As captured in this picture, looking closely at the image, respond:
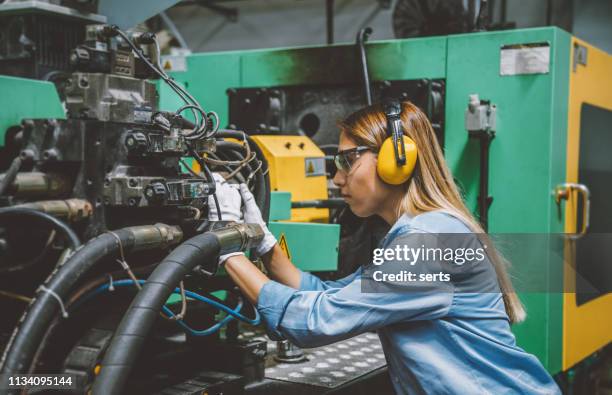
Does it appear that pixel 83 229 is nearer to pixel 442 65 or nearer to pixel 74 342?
pixel 74 342

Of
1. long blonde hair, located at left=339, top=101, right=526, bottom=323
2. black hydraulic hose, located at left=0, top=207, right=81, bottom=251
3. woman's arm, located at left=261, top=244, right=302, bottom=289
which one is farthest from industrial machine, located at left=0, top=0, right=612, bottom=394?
long blonde hair, located at left=339, top=101, right=526, bottom=323

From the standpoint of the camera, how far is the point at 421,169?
1.42m

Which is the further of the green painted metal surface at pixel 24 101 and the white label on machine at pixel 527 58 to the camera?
the white label on machine at pixel 527 58

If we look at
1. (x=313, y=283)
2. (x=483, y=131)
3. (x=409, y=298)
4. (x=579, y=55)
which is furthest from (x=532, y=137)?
(x=409, y=298)

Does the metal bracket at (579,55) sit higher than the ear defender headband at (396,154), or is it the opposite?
the metal bracket at (579,55)

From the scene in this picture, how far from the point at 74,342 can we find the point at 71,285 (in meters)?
0.35

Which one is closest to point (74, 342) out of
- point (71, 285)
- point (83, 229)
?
point (83, 229)

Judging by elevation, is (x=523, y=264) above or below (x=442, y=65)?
below

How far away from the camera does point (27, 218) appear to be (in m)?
1.19

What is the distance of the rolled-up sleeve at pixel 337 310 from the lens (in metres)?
1.24

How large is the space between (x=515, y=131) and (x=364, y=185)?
3.12 feet

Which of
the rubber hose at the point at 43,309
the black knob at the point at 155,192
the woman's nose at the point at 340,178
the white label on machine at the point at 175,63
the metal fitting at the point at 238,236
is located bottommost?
the rubber hose at the point at 43,309

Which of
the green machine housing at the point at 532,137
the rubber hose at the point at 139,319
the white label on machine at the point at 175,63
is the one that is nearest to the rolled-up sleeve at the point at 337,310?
the rubber hose at the point at 139,319

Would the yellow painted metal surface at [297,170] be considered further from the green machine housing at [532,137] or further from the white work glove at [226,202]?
the white work glove at [226,202]
